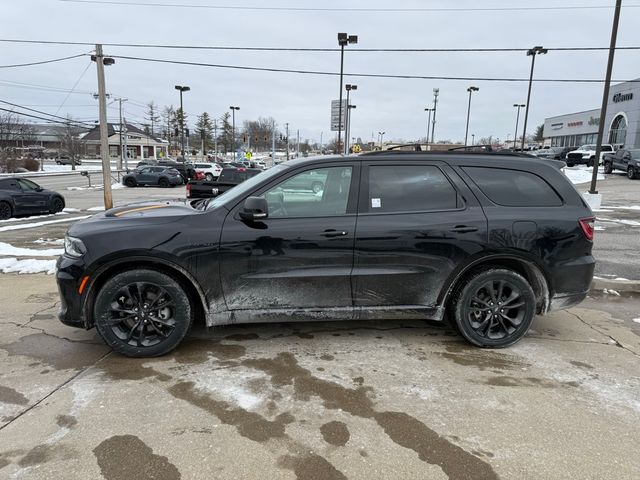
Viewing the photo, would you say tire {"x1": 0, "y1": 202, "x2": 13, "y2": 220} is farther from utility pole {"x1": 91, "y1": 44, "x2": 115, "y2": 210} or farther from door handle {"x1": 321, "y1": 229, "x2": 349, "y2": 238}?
door handle {"x1": 321, "y1": 229, "x2": 349, "y2": 238}

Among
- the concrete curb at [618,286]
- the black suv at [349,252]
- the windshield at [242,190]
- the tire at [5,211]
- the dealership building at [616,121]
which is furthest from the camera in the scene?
the dealership building at [616,121]

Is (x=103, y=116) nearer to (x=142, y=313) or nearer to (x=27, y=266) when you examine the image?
(x=27, y=266)

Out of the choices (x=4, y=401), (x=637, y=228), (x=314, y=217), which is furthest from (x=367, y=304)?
(x=637, y=228)

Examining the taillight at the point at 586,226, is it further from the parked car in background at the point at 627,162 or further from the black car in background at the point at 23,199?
the parked car in background at the point at 627,162

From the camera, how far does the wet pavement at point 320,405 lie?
2.57 meters

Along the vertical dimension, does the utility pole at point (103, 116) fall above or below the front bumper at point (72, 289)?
above

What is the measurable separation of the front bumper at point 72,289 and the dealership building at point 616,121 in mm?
54487

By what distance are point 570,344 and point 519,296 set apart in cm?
82

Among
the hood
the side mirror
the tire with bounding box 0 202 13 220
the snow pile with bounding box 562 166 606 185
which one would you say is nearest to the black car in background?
the tire with bounding box 0 202 13 220

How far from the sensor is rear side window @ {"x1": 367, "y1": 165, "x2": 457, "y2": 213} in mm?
4004

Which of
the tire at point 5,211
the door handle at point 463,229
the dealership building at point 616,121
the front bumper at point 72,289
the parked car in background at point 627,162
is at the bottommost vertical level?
the tire at point 5,211

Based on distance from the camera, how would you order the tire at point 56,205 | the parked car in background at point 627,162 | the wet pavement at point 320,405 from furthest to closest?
the parked car in background at point 627,162, the tire at point 56,205, the wet pavement at point 320,405

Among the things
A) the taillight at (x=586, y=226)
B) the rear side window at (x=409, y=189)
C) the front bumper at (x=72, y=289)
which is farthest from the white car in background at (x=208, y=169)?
the taillight at (x=586, y=226)

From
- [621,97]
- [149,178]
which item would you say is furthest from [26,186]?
[621,97]
